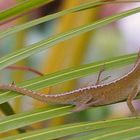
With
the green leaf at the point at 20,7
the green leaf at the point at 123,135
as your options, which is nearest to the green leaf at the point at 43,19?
the green leaf at the point at 20,7

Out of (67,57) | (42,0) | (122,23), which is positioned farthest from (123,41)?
(42,0)

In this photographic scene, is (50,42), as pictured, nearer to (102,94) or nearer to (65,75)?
(65,75)

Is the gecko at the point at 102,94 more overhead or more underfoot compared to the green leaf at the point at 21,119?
more overhead

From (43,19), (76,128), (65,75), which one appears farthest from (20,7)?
(76,128)

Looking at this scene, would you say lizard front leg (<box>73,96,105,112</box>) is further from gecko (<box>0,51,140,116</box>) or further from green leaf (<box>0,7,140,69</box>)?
green leaf (<box>0,7,140,69</box>)

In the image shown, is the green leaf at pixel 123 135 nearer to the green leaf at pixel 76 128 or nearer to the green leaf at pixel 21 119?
the green leaf at pixel 76 128

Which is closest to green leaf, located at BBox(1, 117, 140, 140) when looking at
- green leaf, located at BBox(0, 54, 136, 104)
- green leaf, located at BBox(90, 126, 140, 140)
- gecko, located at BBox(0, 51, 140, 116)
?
green leaf, located at BBox(90, 126, 140, 140)
